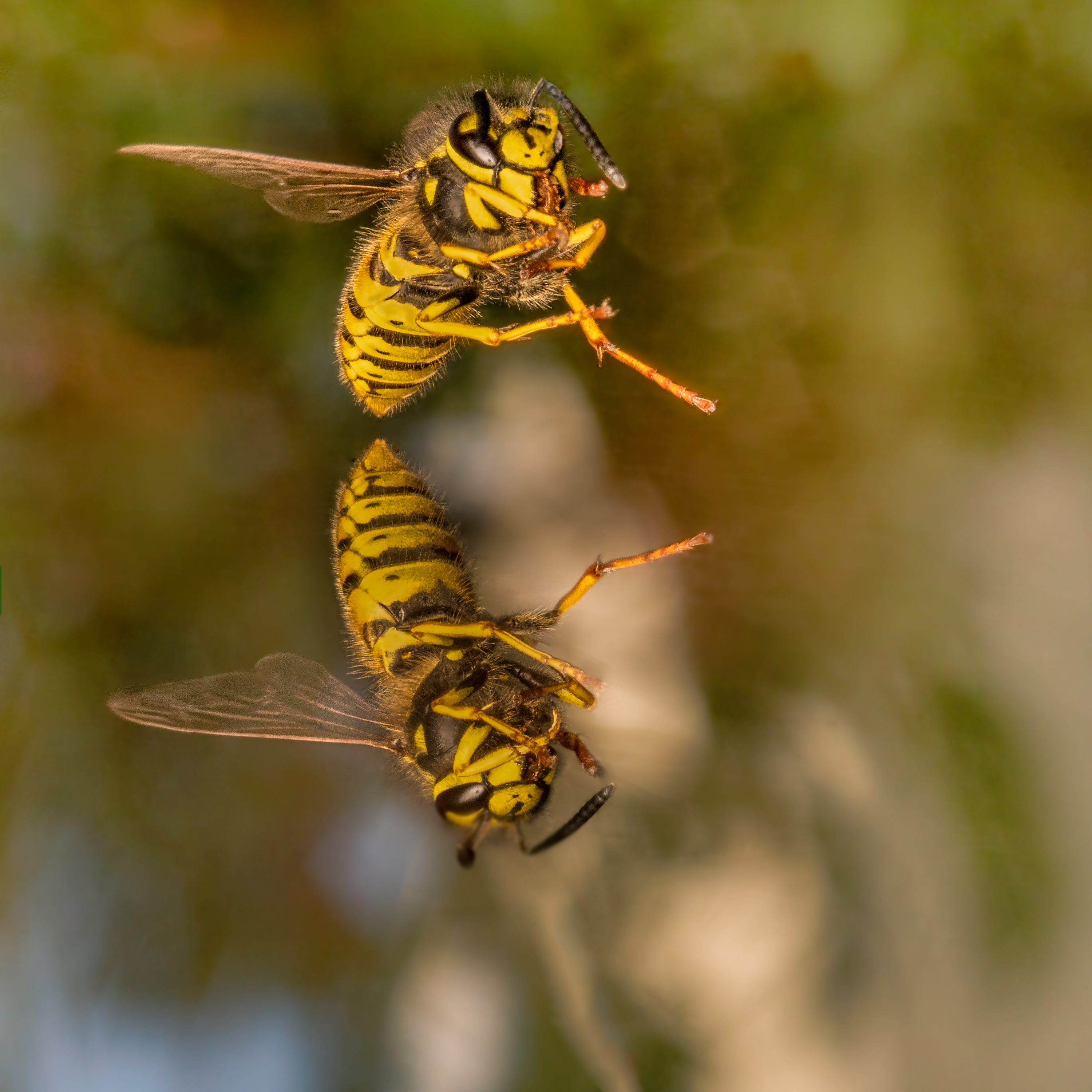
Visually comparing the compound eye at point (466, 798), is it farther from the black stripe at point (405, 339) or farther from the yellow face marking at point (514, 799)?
the black stripe at point (405, 339)

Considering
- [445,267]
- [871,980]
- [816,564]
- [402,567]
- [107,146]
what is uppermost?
[107,146]

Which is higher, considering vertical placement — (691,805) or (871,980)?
(691,805)

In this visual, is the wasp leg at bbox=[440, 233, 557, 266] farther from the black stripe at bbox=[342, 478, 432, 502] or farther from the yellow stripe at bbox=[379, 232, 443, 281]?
the black stripe at bbox=[342, 478, 432, 502]

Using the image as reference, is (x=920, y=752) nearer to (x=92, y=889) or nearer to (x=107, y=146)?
(x=92, y=889)

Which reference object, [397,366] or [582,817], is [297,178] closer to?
[397,366]

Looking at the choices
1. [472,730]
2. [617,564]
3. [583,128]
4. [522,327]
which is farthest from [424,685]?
[583,128]

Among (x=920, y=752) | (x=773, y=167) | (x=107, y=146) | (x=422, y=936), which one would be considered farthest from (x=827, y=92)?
(x=422, y=936)
